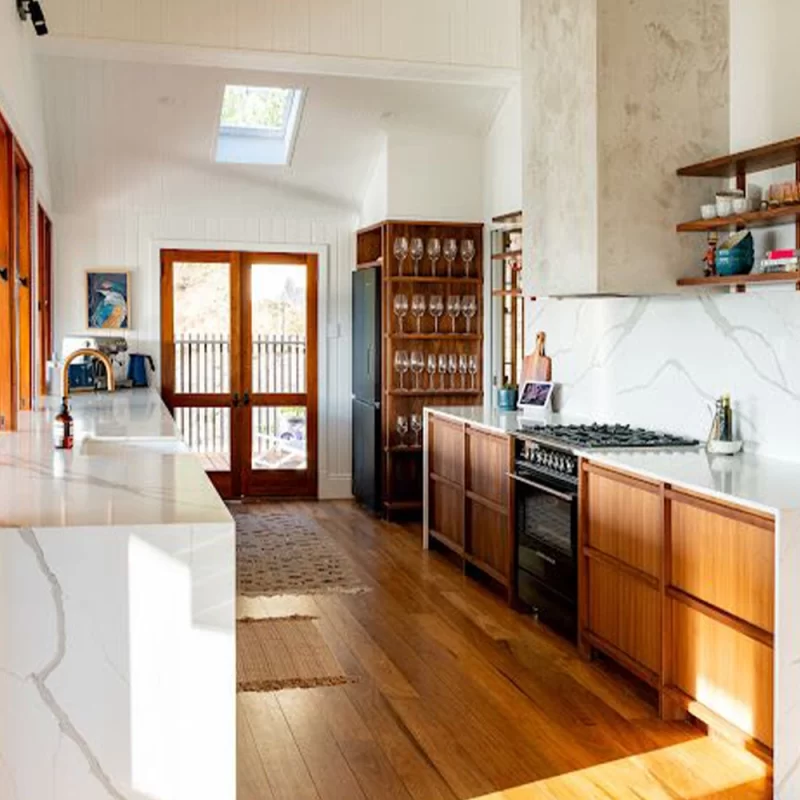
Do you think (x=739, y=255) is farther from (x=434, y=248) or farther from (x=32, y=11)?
(x=434, y=248)

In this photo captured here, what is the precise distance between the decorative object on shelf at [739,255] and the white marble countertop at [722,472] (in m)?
0.72

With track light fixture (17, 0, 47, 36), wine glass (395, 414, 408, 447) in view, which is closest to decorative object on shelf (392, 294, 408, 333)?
wine glass (395, 414, 408, 447)

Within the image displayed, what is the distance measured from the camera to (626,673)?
4.55 meters

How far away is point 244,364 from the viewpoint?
9.15 m

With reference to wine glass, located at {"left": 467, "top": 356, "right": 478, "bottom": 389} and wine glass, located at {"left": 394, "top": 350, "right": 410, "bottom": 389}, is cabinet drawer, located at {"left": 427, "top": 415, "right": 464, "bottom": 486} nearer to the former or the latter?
wine glass, located at {"left": 394, "top": 350, "right": 410, "bottom": 389}

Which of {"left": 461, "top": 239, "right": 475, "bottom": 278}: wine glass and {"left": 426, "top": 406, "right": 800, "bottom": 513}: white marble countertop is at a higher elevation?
{"left": 461, "top": 239, "right": 475, "bottom": 278}: wine glass

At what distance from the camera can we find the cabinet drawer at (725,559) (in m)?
3.38

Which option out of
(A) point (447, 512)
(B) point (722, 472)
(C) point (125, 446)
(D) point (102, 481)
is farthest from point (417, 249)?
(D) point (102, 481)

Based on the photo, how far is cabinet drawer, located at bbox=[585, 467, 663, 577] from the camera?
4082 millimetres

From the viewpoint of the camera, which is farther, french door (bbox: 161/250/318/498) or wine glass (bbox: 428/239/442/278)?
french door (bbox: 161/250/318/498)

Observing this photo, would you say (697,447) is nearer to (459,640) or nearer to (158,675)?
(459,640)

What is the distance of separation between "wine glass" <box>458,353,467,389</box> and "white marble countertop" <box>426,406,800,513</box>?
356 centimetres

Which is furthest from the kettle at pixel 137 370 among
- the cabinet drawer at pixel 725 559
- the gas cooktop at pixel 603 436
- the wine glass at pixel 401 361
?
the cabinet drawer at pixel 725 559

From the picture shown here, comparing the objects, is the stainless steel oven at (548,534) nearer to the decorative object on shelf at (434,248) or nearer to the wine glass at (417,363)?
the wine glass at (417,363)
